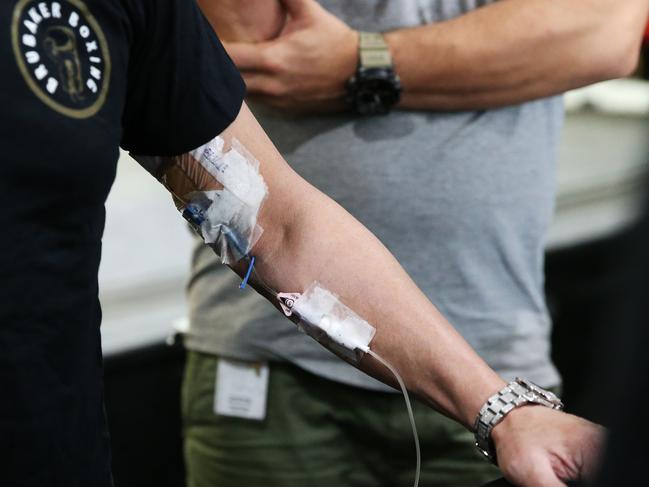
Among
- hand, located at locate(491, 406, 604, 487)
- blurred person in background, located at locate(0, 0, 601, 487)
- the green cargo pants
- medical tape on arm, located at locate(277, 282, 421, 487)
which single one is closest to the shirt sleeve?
blurred person in background, located at locate(0, 0, 601, 487)

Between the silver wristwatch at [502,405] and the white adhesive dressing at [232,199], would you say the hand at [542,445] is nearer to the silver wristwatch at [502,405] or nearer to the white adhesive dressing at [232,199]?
the silver wristwatch at [502,405]

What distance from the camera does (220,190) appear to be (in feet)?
3.29

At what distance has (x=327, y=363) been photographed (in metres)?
1.34

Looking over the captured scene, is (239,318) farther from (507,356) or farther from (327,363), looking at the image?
(507,356)

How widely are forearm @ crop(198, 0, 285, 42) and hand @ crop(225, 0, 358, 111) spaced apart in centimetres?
2

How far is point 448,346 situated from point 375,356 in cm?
7

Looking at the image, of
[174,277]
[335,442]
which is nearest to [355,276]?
[335,442]

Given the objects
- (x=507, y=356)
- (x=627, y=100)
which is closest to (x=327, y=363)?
(x=507, y=356)

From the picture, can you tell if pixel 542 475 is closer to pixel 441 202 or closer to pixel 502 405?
pixel 502 405

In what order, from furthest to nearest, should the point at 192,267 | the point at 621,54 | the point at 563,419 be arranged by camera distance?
the point at 192,267 → the point at 621,54 → the point at 563,419

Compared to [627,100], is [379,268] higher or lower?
lower

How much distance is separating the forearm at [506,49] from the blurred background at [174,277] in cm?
40

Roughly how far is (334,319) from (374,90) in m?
0.37

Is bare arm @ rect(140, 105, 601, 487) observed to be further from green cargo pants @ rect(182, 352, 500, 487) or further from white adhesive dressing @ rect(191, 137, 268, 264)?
green cargo pants @ rect(182, 352, 500, 487)
